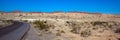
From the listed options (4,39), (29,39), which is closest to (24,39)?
(29,39)

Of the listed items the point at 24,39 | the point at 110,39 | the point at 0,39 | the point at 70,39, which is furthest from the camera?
the point at 110,39

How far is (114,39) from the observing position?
100ft

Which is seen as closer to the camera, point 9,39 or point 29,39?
point 9,39

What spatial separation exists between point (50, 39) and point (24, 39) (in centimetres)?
265

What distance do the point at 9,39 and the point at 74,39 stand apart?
7.48 metres

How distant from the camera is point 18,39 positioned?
2378 centimetres

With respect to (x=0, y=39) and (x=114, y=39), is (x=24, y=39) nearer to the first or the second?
(x=0, y=39)

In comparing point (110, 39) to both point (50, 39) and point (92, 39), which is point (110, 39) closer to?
point (92, 39)

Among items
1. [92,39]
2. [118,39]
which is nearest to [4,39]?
[92,39]

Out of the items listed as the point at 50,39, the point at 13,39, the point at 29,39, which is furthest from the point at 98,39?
the point at 13,39

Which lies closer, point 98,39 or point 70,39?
point 70,39

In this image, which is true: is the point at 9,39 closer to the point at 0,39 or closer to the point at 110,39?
the point at 0,39

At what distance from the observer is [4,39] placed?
23.3 metres

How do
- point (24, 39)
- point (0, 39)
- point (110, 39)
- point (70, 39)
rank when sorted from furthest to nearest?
point (110, 39) → point (70, 39) → point (24, 39) → point (0, 39)
